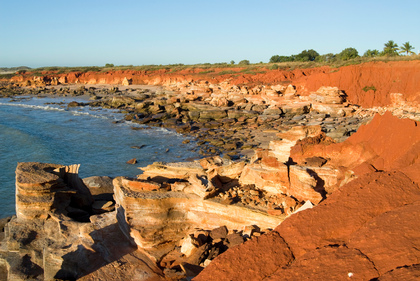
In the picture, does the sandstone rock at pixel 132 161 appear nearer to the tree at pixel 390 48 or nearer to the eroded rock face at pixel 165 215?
the eroded rock face at pixel 165 215

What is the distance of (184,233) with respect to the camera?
7.81 meters

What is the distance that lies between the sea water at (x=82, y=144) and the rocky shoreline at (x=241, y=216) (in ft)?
20.2

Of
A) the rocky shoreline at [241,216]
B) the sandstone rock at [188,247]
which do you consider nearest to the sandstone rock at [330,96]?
the rocky shoreline at [241,216]

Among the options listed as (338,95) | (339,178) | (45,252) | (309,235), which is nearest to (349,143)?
(339,178)

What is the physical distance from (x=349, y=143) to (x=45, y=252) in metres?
8.12

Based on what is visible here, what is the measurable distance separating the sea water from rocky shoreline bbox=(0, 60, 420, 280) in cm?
617

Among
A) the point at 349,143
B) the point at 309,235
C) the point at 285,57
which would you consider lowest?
the point at 309,235

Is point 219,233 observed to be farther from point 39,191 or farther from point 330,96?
point 330,96

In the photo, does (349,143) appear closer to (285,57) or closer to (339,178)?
(339,178)

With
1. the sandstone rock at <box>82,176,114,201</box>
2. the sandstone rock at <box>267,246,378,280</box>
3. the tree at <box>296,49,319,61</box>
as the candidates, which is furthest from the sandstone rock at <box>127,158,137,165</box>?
the tree at <box>296,49,319,61</box>

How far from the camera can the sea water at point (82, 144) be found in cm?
1912

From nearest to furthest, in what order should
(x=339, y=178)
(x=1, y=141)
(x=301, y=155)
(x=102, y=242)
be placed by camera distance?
(x=339, y=178) < (x=102, y=242) < (x=301, y=155) < (x=1, y=141)

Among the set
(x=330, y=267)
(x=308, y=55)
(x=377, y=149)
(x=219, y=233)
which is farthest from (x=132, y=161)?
(x=308, y=55)

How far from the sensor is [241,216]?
Result: 7.00m
